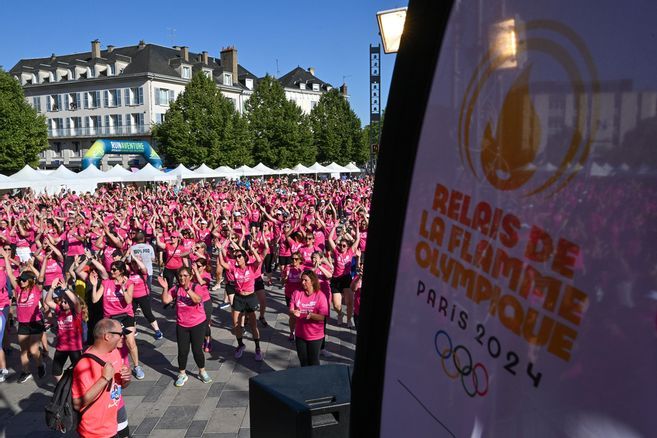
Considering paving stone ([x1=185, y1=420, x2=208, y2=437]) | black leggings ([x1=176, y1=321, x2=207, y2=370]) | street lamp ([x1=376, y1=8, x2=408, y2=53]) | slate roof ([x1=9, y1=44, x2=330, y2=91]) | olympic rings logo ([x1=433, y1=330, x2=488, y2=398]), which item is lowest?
paving stone ([x1=185, y1=420, x2=208, y2=437])

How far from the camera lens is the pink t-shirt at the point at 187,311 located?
7.12 metres

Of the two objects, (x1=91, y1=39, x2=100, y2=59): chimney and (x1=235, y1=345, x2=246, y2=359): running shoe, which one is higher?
(x1=91, y1=39, x2=100, y2=59): chimney

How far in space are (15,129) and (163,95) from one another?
20.7 m

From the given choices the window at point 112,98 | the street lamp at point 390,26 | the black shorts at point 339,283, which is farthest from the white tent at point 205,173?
the window at point 112,98

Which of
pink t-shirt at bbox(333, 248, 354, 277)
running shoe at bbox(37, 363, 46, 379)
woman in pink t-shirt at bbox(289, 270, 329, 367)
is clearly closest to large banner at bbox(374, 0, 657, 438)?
woman in pink t-shirt at bbox(289, 270, 329, 367)

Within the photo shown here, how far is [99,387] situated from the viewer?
4.25 metres

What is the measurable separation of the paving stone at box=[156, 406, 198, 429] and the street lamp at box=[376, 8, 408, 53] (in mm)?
4806

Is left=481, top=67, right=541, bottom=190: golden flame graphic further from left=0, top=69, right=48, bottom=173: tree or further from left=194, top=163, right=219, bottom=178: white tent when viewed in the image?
left=0, top=69, right=48, bottom=173: tree

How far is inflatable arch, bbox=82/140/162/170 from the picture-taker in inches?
1417

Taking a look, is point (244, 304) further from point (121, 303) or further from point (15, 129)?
point (15, 129)

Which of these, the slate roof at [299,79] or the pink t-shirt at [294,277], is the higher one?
the slate roof at [299,79]

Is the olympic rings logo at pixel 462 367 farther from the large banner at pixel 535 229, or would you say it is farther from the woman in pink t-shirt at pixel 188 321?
the woman in pink t-shirt at pixel 188 321

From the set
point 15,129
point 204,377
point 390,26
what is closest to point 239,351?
point 204,377

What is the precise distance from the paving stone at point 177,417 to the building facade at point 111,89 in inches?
2140
